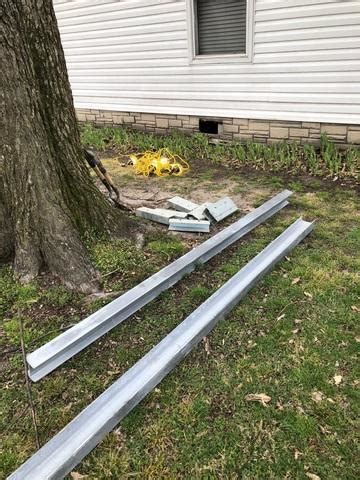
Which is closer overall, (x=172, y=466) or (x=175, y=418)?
(x=172, y=466)

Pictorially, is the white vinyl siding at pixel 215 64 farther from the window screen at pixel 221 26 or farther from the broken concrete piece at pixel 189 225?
the broken concrete piece at pixel 189 225

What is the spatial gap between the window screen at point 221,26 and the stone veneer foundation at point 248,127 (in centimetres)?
109

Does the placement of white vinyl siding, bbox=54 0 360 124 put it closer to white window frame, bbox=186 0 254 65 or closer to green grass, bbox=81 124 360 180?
white window frame, bbox=186 0 254 65

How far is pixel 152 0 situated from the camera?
643cm

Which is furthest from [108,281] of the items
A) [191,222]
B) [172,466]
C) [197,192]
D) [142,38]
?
[142,38]

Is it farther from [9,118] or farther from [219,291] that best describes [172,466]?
[9,118]

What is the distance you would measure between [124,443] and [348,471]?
40.6 inches

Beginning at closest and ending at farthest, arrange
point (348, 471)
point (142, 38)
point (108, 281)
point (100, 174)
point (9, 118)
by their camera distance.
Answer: point (348, 471) → point (9, 118) → point (108, 281) → point (100, 174) → point (142, 38)

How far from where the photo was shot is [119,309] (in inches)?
100

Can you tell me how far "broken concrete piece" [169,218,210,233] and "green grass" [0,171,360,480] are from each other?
48 cm

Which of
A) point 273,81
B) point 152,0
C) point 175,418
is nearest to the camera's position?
point 175,418

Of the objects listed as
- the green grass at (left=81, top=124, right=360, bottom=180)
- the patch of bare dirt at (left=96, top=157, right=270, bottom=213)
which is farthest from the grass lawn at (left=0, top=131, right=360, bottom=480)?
the green grass at (left=81, top=124, right=360, bottom=180)

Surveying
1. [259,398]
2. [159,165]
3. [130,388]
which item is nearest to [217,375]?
[259,398]

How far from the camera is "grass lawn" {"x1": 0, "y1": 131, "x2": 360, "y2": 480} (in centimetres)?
177
